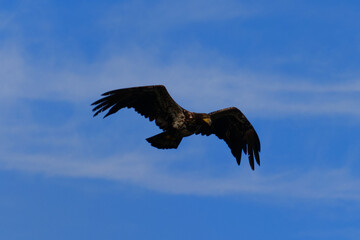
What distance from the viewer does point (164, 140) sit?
16.5 m

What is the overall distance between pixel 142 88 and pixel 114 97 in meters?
A: 0.71

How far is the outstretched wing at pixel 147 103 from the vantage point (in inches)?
629

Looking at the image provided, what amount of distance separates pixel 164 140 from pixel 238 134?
10.4ft

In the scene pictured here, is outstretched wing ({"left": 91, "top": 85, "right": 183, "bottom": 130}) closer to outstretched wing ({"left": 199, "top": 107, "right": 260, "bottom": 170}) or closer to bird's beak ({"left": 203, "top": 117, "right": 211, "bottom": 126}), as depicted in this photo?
bird's beak ({"left": 203, "top": 117, "right": 211, "bottom": 126})

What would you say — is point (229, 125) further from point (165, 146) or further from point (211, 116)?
point (165, 146)

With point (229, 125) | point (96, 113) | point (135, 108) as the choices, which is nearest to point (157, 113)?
point (135, 108)

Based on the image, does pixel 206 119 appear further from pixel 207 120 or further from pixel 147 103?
pixel 147 103

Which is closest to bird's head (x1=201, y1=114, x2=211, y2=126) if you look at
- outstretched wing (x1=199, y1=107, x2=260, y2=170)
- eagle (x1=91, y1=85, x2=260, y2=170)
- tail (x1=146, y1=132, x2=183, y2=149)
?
eagle (x1=91, y1=85, x2=260, y2=170)

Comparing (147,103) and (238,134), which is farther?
(238,134)

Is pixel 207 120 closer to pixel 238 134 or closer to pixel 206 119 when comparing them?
pixel 206 119

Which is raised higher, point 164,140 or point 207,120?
point 207,120

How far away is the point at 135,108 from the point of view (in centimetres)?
1645

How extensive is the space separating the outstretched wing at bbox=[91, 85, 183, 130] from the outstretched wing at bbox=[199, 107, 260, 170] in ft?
7.95

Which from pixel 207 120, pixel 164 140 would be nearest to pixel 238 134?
pixel 207 120
